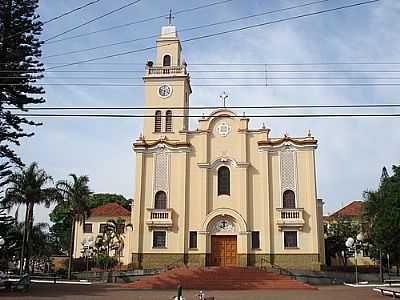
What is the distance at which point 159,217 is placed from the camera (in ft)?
116

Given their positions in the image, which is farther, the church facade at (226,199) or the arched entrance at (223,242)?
the arched entrance at (223,242)

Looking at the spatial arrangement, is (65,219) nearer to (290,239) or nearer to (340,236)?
(340,236)

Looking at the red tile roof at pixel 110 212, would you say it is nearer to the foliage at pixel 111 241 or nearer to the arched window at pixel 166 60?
the foliage at pixel 111 241

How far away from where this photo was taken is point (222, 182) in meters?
36.5

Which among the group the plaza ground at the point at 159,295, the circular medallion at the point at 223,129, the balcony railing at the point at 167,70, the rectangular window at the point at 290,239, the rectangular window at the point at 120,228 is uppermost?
the balcony railing at the point at 167,70

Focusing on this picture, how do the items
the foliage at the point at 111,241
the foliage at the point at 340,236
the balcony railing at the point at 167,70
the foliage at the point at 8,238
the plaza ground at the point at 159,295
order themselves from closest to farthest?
the plaza ground at the point at 159,295 → the foliage at the point at 8,238 → the balcony railing at the point at 167,70 → the foliage at the point at 340,236 → the foliage at the point at 111,241

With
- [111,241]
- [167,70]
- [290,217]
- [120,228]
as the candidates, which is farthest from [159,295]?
[111,241]

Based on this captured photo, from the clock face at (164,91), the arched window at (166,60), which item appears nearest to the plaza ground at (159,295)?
the clock face at (164,91)

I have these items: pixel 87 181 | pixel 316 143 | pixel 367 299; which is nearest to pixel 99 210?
pixel 87 181

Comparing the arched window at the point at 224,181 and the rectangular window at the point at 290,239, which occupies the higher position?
the arched window at the point at 224,181

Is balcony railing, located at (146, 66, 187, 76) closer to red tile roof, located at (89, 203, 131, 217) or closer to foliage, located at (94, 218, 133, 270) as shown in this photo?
foliage, located at (94, 218, 133, 270)

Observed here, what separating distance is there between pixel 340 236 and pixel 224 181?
1518cm

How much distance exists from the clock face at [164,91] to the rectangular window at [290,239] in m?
14.5

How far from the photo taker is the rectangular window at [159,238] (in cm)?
3506
